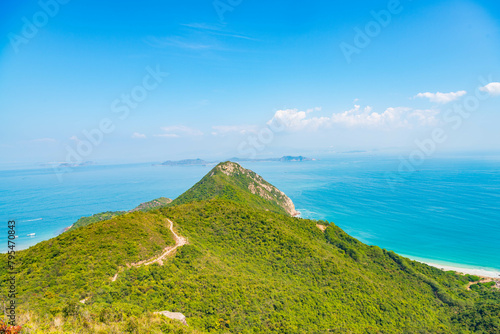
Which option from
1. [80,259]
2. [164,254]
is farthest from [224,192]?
[80,259]

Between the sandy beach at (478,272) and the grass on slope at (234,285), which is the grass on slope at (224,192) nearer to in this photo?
the grass on slope at (234,285)

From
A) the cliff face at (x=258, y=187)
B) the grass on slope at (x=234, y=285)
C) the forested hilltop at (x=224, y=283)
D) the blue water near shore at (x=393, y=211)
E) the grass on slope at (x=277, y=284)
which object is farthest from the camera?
the cliff face at (x=258, y=187)

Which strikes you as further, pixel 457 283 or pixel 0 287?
pixel 457 283

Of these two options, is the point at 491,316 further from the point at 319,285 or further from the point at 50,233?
the point at 50,233

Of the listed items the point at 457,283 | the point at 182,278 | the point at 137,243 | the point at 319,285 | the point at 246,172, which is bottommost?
the point at 457,283

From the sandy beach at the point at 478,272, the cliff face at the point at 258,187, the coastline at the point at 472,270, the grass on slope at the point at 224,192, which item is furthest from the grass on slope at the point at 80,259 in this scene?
the sandy beach at the point at 478,272

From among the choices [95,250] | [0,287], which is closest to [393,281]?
[95,250]
